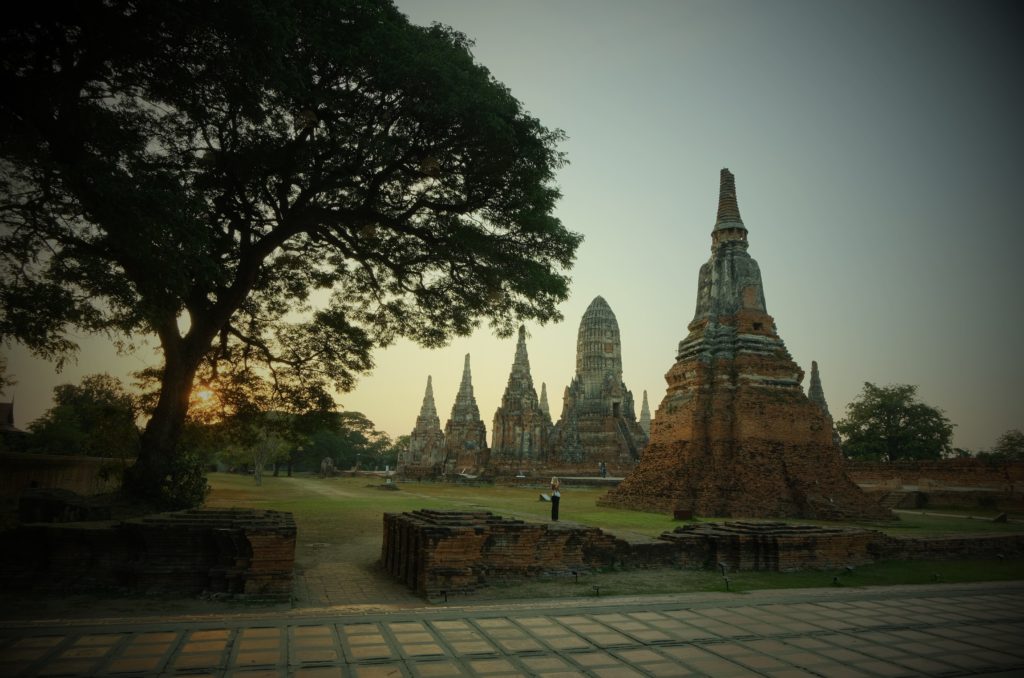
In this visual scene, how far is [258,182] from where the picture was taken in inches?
430

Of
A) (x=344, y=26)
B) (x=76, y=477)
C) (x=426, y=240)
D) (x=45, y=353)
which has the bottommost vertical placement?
(x=76, y=477)

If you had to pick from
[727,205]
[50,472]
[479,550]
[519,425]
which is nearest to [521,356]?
[519,425]

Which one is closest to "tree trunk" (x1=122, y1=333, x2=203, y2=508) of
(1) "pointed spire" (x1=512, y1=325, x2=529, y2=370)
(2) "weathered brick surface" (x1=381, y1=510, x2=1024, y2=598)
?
(2) "weathered brick surface" (x1=381, y1=510, x2=1024, y2=598)

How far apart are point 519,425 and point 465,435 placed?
5.48 m

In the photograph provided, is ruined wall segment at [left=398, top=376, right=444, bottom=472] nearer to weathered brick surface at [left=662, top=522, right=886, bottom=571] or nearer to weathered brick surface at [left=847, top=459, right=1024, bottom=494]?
weathered brick surface at [left=847, top=459, right=1024, bottom=494]

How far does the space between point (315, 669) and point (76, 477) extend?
63.8ft

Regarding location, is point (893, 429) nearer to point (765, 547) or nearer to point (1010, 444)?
point (1010, 444)

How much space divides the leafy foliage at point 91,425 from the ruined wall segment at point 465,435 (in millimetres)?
24606

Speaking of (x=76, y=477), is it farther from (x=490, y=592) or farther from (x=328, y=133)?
(x=490, y=592)

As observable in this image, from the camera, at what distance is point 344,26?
926 centimetres

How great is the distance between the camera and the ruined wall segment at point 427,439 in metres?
54.2

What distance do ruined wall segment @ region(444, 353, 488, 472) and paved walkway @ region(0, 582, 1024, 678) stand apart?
144 feet

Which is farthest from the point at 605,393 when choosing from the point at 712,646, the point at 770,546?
the point at 712,646

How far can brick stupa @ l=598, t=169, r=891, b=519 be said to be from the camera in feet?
56.1
